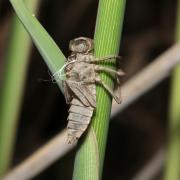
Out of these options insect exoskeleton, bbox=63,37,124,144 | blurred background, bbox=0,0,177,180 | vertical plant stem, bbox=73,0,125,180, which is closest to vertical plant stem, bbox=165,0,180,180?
insect exoskeleton, bbox=63,37,124,144

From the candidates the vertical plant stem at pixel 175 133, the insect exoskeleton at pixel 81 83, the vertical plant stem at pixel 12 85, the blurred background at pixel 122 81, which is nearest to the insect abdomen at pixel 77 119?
the insect exoskeleton at pixel 81 83

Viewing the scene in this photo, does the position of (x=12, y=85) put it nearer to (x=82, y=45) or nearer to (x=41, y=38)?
(x=82, y=45)

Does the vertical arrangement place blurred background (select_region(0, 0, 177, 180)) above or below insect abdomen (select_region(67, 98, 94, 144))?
above

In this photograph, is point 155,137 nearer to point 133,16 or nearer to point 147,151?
point 147,151

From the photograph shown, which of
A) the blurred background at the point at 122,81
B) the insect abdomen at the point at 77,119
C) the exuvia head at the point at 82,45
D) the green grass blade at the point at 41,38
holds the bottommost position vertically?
the insect abdomen at the point at 77,119

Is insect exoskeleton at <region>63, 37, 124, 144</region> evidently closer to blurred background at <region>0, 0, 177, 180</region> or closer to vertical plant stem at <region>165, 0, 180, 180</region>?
vertical plant stem at <region>165, 0, 180, 180</region>

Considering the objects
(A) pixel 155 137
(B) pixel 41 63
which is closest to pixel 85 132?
(B) pixel 41 63

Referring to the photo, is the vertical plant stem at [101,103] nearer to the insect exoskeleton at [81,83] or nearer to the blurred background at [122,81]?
the insect exoskeleton at [81,83]
